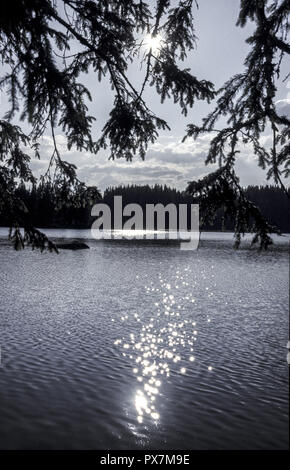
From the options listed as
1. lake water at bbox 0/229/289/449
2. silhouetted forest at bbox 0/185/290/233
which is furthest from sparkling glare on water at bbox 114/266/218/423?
silhouetted forest at bbox 0/185/290/233

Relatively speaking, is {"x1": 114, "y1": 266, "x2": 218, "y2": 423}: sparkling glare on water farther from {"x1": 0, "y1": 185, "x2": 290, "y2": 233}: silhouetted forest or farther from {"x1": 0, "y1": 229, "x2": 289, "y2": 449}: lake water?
{"x1": 0, "y1": 185, "x2": 290, "y2": 233}: silhouetted forest

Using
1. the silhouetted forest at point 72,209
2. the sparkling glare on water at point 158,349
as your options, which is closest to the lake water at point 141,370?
the sparkling glare on water at point 158,349

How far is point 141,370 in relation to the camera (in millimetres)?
11219

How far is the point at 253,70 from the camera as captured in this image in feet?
25.5

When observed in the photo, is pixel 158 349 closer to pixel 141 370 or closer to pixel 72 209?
pixel 141 370

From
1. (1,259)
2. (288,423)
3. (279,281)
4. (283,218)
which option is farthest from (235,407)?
(283,218)

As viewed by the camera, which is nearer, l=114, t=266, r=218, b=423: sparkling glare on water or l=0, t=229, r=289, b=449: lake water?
l=0, t=229, r=289, b=449: lake water

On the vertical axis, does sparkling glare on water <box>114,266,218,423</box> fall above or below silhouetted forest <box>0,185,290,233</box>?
below

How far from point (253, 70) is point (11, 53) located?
4808 millimetres

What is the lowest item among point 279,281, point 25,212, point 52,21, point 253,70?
point 279,281

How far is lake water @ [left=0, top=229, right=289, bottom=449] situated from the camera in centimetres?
771
